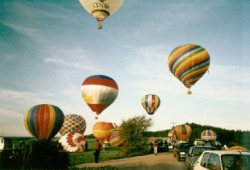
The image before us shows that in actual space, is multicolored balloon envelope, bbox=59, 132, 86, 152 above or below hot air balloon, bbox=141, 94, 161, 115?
below

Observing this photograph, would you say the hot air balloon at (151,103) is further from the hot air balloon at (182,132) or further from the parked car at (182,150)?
the parked car at (182,150)

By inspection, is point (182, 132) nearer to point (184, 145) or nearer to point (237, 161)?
point (184, 145)

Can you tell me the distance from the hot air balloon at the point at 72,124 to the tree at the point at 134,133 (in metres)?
11.7

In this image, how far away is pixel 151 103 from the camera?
46.9 m

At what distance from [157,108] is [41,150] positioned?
117ft

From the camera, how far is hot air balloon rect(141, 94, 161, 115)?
154 ft

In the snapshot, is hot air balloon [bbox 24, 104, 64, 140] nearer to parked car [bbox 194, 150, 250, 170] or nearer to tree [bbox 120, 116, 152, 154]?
tree [bbox 120, 116, 152, 154]

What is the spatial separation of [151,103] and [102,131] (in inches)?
377

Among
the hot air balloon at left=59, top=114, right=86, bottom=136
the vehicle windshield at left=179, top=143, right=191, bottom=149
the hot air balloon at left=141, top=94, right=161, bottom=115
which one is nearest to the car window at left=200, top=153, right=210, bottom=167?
the vehicle windshield at left=179, top=143, right=191, bottom=149

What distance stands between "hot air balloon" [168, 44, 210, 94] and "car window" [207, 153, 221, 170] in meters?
17.9

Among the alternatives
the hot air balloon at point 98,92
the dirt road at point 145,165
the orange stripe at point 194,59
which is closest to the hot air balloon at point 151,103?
the hot air balloon at point 98,92

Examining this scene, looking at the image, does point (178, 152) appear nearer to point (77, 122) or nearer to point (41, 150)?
point (41, 150)

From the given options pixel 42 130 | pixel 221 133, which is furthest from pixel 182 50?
pixel 221 133

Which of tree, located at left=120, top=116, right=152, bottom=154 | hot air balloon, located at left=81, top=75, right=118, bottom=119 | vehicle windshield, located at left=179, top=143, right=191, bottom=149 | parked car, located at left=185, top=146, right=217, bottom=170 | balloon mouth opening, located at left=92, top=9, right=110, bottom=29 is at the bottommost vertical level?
parked car, located at left=185, top=146, right=217, bottom=170
